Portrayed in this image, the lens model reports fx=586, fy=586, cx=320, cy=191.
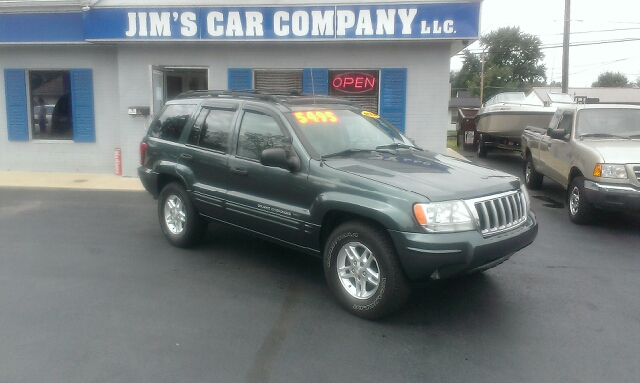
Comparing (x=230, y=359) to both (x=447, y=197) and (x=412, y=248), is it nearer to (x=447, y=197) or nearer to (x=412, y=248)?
(x=412, y=248)

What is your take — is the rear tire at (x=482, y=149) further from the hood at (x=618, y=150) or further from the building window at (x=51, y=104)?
the building window at (x=51, y=104)

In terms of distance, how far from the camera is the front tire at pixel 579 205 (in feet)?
26.6

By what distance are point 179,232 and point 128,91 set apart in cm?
661

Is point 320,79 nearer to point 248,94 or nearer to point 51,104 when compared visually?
point 248,94

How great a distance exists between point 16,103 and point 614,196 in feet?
39.8

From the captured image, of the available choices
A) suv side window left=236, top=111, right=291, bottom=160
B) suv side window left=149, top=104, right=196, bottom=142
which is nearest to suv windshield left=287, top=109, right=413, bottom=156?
suv side window left=236, top=111, right=291, bottom=160

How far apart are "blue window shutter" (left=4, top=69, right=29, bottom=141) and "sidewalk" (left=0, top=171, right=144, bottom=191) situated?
935 mm

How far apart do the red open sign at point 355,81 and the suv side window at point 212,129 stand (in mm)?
5995

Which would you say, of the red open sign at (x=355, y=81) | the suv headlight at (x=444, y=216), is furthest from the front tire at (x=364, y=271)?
the red open sign at (x=355, y=81)

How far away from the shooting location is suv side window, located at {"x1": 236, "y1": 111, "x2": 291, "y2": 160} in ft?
18.7

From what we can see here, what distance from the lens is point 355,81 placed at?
12.2 meters

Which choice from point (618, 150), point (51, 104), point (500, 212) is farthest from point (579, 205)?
point (51, 104)

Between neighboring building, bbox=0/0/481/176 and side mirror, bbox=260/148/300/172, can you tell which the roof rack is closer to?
side mirror, bbox=260/148/300/172

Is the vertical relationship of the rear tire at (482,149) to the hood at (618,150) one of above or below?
below
